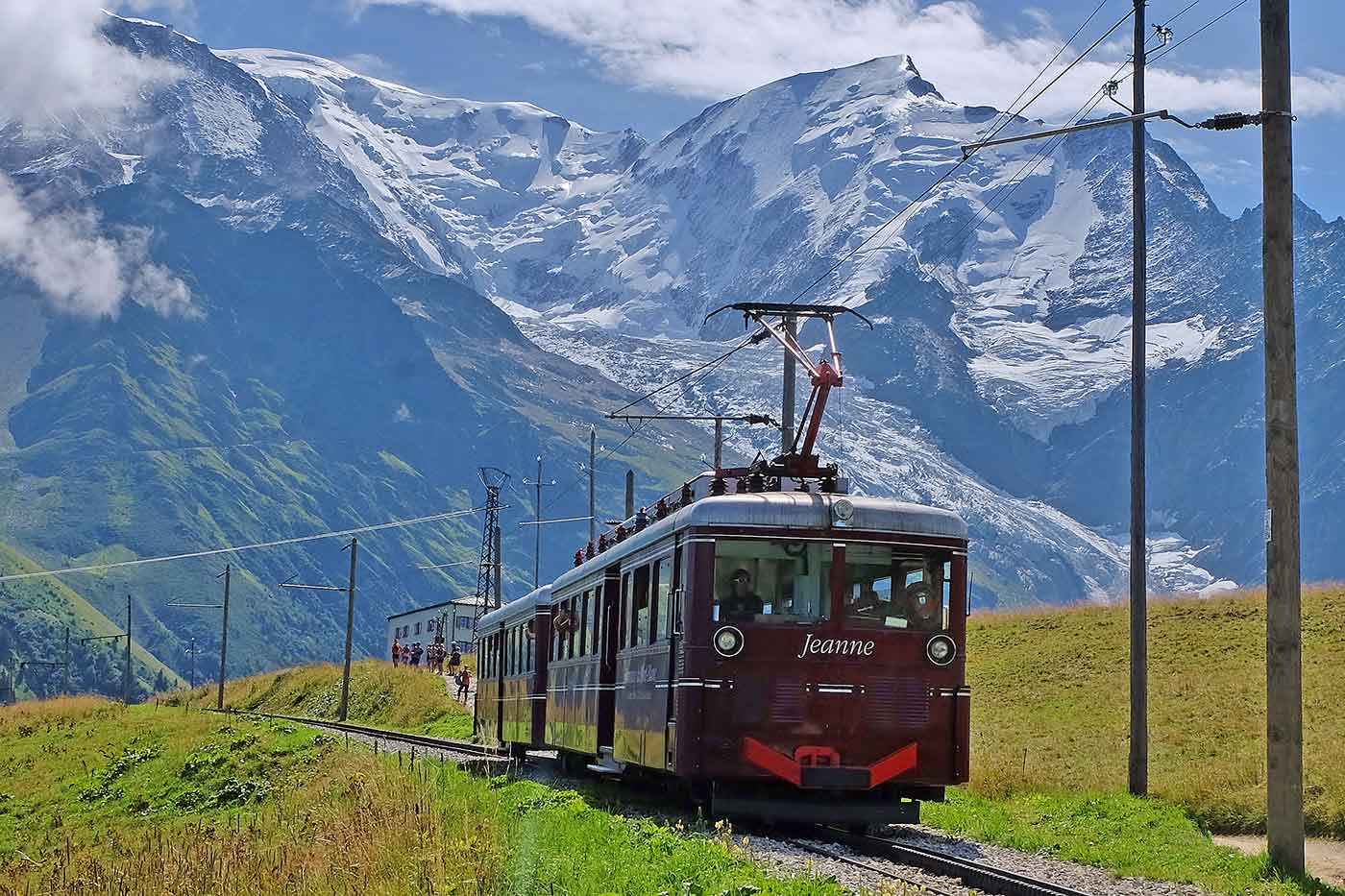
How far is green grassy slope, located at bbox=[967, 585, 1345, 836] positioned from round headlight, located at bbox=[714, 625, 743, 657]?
7.28 metres

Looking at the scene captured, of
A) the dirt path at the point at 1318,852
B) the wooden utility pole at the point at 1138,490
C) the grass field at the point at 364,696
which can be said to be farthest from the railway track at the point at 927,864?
the grass field at the point at 364,696

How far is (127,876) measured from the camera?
19.0m

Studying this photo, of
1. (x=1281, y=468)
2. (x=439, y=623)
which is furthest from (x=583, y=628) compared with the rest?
(x=439, y=623)

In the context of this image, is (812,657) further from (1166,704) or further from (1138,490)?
(1166,704)

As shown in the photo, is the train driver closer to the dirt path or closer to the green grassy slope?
the dirt path

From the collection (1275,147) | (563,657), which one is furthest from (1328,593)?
(1275,147)

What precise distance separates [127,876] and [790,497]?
319 inches

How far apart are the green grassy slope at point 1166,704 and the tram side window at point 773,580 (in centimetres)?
666

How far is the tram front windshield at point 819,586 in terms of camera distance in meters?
20.7

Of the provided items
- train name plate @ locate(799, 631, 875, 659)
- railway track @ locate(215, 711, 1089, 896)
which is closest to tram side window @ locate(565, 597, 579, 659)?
railway track @ locate(215, 711, 1089, 896)

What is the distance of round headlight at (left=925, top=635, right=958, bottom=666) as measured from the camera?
20.9 m

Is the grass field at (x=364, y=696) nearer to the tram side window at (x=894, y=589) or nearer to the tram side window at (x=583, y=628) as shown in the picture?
the tram side window at (x=583, y=628)

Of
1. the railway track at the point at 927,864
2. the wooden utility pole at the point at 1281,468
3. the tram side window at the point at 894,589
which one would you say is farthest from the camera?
the tram side window at the point at 894,589

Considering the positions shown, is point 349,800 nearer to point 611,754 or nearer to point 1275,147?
point 611,754
